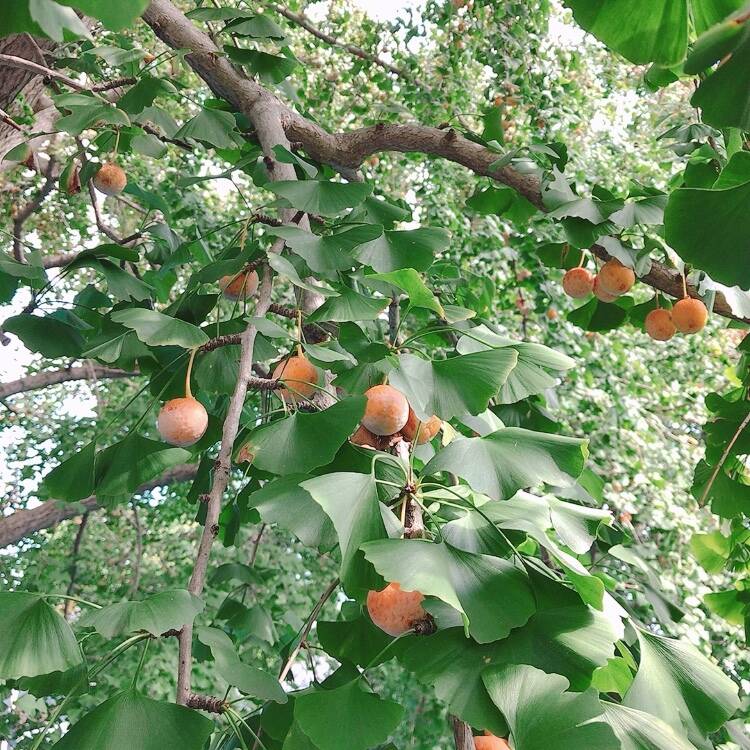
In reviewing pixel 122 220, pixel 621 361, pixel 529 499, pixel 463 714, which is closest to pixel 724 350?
pixel 621 361

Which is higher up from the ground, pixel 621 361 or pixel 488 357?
pixel 488 357

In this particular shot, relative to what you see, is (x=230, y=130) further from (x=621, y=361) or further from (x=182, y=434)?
(x=621, y=361)

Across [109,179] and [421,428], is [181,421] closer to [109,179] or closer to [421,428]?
[421,428]

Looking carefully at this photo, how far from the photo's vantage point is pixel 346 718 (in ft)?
2.47

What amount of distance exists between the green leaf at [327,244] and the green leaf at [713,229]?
516 mm

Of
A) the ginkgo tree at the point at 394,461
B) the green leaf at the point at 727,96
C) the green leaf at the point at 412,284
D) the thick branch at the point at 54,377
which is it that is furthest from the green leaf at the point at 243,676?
the thick branch at the point at 54,377

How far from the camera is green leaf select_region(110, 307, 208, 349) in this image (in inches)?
40.8

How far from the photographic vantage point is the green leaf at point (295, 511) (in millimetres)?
833

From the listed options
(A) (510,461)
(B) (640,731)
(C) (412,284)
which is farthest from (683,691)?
(C) (412,284)

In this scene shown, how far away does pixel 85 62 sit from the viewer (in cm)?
186

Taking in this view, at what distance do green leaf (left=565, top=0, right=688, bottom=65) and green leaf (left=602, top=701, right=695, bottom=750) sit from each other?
64cm

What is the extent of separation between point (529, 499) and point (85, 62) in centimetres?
160

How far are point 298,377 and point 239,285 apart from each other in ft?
1.16

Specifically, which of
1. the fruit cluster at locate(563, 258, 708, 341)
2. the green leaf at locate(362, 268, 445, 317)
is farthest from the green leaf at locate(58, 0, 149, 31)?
the fruit cluster at locate(563, 258, 708, 341)
